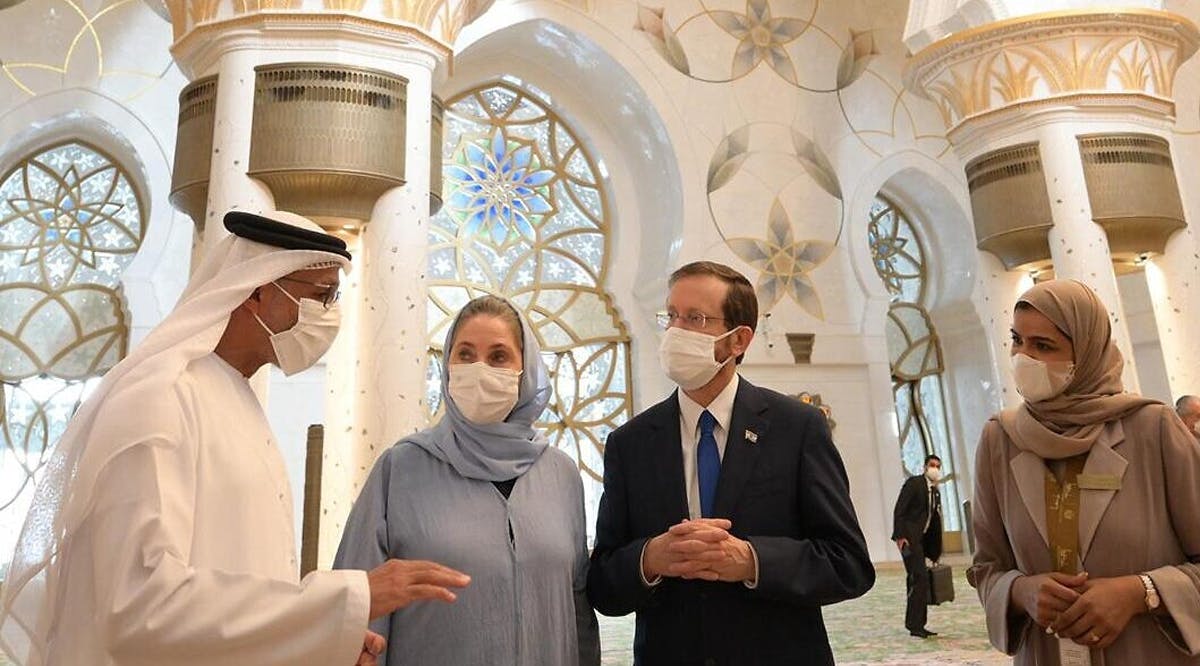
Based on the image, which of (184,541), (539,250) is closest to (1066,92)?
(539,250)

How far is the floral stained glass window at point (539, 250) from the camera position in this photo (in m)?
8.91

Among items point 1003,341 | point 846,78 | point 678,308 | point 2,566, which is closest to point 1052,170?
point 1003,341

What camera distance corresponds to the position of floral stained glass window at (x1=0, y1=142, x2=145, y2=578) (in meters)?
7.79

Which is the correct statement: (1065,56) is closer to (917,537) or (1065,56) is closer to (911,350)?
(917,537)

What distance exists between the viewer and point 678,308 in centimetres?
204

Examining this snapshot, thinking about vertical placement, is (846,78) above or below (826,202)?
above

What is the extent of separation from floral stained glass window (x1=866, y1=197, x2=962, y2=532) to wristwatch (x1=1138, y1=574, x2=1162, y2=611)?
9.03 metres

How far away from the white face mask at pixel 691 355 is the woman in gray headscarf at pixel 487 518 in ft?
1.08

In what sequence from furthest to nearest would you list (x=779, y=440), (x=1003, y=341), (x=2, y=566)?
(x=2, y=566) < (x=1003, y=341) < (x=779, y=440)

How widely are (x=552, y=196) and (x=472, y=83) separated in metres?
1.46

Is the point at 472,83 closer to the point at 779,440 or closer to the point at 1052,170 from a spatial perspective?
the point at 1052,170

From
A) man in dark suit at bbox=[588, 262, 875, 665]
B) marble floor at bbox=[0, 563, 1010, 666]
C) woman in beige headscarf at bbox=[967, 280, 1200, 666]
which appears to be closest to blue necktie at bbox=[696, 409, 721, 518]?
man in dark suit at bbox=[588, 262, 875, 665]

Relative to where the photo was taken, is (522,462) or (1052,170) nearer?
(522,462)

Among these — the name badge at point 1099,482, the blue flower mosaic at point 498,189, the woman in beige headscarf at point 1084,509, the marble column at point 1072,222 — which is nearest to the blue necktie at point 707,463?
the woman in beige headscarf at point 1084,509
